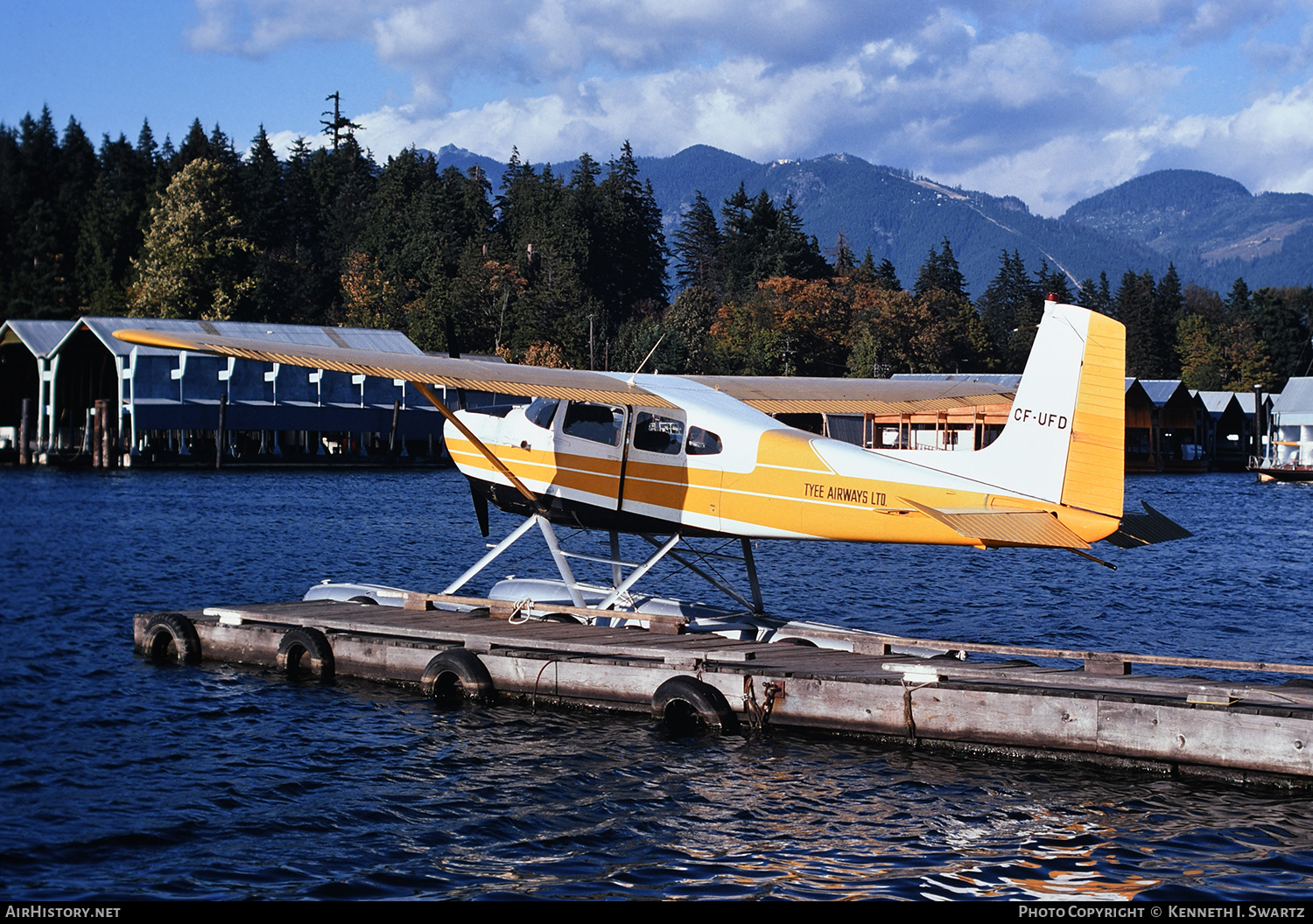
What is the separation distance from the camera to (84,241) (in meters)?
86.8

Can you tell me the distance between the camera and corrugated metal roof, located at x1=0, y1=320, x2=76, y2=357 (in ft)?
196

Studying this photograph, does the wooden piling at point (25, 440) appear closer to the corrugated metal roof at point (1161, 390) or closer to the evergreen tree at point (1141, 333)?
the corrugated metal roof at point (1161, 390)

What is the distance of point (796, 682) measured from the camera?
1052 cm

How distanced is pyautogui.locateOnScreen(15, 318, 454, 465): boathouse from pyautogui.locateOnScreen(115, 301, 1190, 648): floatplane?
→ 41379 mm

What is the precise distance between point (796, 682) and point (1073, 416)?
11.8ft

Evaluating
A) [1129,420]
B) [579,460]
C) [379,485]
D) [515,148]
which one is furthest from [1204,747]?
Answer: [515,148]

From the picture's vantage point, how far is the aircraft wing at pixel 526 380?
12.6 metres

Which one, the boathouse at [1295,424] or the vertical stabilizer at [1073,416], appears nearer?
the vertical stabilizer at [1073,416]

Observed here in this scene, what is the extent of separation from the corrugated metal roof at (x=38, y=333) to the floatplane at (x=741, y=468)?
51.3 meters

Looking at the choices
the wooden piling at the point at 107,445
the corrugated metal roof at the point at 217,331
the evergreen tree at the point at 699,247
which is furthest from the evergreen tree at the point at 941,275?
the wooden piling at the point at 107,445

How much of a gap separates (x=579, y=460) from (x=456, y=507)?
1060 inches

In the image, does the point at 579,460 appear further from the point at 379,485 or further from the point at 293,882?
the point at 379,485

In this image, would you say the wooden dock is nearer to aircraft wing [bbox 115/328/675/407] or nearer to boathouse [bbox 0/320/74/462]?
aircraft wing [bbox 115/328/675/407]

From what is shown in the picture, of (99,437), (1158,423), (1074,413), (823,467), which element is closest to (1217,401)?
(1158,423)
